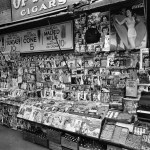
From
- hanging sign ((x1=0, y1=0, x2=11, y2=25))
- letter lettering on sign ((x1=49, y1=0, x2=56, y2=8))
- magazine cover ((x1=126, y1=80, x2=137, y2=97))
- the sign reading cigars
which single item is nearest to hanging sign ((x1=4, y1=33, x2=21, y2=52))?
the sign reading cigars

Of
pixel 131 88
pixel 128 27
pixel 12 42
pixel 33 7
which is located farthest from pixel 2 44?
pixel 131 88

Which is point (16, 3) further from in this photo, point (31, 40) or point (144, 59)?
point (144, 59)

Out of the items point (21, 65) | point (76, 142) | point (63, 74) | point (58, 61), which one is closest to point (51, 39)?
point (58, 61)

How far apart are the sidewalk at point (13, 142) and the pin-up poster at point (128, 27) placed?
2.81 meters

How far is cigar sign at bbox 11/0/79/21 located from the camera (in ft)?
9.71

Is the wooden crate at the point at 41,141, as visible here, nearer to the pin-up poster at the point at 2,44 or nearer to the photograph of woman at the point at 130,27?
the photograph of woman at the point at 130,27

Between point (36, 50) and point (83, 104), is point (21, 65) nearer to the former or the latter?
point (36, 50)

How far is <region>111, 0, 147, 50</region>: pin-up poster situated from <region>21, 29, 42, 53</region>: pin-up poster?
77.4 inches

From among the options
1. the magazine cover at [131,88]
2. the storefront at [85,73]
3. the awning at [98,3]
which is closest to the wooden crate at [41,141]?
the storefront at [85,73]

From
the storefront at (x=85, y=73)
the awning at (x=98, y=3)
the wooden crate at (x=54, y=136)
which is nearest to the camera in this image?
the awning at (x=98, y=3)

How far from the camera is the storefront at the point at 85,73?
2625 millimetres

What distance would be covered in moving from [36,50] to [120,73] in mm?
2265

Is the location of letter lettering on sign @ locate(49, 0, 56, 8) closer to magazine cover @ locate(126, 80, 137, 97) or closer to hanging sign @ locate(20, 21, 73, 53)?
hanging sign @ locate(20, 21, 73, 53)

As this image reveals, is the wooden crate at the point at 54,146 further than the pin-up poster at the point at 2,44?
No
